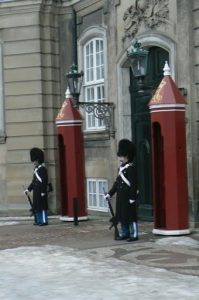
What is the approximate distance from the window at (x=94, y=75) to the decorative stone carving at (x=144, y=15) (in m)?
1.81

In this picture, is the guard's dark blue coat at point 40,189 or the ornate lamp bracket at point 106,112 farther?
the ornate lamp bracket at point 106,112

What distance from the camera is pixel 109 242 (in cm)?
1037

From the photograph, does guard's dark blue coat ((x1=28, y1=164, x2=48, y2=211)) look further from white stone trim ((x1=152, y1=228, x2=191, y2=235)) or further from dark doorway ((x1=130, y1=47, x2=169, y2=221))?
white stone trim ((x1=152, y1=228, x2=191, y2=235))

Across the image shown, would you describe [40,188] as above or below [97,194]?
above

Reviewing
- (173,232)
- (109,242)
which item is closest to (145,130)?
(173,232)

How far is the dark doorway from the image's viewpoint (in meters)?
12.9

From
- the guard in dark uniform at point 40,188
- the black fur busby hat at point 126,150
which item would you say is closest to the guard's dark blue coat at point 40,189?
the guard in dark uniform at point 40,188

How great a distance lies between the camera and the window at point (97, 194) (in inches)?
587

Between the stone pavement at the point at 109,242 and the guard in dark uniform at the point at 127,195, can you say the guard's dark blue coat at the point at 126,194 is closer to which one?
the guard in dark uniform at the point at 127,195

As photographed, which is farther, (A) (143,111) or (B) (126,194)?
(A) (143,111)

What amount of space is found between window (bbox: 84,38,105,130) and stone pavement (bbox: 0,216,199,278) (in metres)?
2.62

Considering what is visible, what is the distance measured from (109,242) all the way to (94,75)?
598cm

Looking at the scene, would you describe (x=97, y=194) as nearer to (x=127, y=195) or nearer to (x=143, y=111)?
(x=143, y=111)

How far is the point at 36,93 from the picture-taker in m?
15.8
